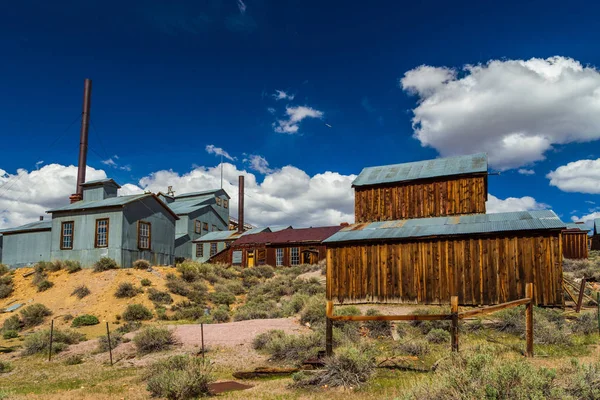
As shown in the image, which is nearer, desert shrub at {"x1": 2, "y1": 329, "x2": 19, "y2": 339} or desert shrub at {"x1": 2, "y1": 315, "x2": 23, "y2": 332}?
desert shrub at {"x1": 2, "y1": 329, "x2": 19, "y2": 339}

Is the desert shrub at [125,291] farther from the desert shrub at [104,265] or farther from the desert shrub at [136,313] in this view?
the desert shrub at [104,265]

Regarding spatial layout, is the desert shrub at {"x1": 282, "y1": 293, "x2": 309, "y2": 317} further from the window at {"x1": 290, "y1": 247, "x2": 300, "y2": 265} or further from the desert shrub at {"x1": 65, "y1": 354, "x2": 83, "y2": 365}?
the window at {"x1": 290, "y1": 247, "x2": 300, "y2": 265}

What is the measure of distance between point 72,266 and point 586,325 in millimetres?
27904

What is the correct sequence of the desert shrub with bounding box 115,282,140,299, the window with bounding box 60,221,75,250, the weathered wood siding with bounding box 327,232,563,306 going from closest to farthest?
the weathered wood siding with bounding box 327,232,563,306 < the desert shrub with bounding box 115,282,140,299 < the window with bounding box 60,221,75,250

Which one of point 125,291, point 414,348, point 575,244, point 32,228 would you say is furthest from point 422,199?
point 32,228

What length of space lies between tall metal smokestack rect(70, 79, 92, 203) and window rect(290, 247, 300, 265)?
1894cm

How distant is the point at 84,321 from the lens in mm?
19828

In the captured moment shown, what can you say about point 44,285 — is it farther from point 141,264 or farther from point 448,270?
point 448,270

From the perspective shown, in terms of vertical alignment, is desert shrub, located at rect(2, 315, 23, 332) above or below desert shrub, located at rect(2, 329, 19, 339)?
above

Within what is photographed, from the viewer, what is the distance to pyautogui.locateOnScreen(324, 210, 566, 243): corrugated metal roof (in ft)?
58.7

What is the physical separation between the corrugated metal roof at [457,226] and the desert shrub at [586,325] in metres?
4.63

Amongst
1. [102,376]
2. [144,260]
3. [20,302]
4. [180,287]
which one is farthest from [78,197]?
[102,376]

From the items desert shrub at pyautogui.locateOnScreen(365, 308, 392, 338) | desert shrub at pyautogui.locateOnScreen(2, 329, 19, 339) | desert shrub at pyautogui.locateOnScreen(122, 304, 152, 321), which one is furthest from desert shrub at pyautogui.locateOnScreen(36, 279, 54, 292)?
desert shrub at pyautogui.locateOnScreen(365, 308, 392, 338)

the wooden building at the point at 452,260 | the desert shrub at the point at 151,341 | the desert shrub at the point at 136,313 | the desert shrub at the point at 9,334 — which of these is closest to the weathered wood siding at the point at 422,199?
the wooden building at the point at 452,260
